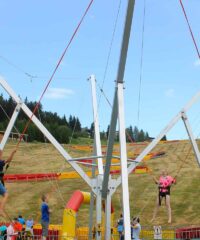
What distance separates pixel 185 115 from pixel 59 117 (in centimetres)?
11793

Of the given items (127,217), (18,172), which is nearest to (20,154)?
(18,172)

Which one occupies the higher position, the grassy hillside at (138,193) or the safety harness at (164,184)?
the grassy hillside at (138,193)

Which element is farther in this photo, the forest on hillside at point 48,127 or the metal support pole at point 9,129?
the forest on hillside at point 48,127

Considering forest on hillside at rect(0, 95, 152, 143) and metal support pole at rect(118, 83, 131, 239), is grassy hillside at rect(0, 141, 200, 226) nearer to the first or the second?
metal support pole at rect(118, 83, 131, 239)

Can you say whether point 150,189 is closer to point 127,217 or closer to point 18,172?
point 18,172

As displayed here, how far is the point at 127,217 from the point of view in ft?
29.1

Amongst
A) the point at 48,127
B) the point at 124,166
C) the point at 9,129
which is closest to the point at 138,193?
the point at 9,129

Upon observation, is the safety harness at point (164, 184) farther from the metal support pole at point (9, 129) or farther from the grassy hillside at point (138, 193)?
the metal support pole at point (9, 129)

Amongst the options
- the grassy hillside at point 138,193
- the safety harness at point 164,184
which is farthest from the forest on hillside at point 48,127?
the safety harness at point 164,184

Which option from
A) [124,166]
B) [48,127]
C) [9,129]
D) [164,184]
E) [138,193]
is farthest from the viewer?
[48,127]

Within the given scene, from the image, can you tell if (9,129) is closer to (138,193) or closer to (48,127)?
(138,193)

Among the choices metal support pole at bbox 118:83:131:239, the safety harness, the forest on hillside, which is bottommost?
metal support pole at bbox 118:83:131:239

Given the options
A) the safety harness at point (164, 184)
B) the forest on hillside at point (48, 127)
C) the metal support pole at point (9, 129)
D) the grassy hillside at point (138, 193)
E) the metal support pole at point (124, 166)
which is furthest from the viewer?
the forest on hillside at point (48, 127)

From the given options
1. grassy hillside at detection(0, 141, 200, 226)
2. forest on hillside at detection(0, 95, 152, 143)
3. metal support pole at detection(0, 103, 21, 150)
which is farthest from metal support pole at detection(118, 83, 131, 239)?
forest on hillside at detection(0, 95, 152, 143)
